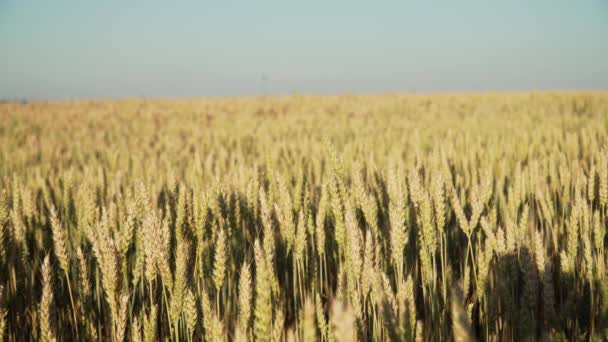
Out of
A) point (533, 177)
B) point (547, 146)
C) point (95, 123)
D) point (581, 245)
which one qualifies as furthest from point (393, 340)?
point (95, 123)

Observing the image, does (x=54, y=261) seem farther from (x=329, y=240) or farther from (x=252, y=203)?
(x=329, y=240)

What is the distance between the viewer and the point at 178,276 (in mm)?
935

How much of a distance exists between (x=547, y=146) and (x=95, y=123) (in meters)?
6.35

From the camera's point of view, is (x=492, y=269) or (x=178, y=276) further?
(x=492, y=269)

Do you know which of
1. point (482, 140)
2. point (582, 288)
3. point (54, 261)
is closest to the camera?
point (582, 288)

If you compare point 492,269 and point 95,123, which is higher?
point 95,123

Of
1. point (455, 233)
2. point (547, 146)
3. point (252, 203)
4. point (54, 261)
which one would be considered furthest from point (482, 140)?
point (54, 261)

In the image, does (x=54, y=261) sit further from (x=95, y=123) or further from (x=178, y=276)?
(x=95, y=123)

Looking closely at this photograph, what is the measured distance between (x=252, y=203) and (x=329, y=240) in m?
0.38

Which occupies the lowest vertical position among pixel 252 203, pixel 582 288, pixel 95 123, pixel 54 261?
pixel 582 288

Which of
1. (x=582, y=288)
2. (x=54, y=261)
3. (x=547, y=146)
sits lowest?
(x=582, y=288)

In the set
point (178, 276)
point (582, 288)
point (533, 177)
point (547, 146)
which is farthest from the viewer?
point (547, 146)

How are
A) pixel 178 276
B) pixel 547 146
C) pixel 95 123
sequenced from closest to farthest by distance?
1. pixel 178 276
2. pixel 547 146
3. pixel 95 123

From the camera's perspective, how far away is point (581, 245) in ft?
5.13
